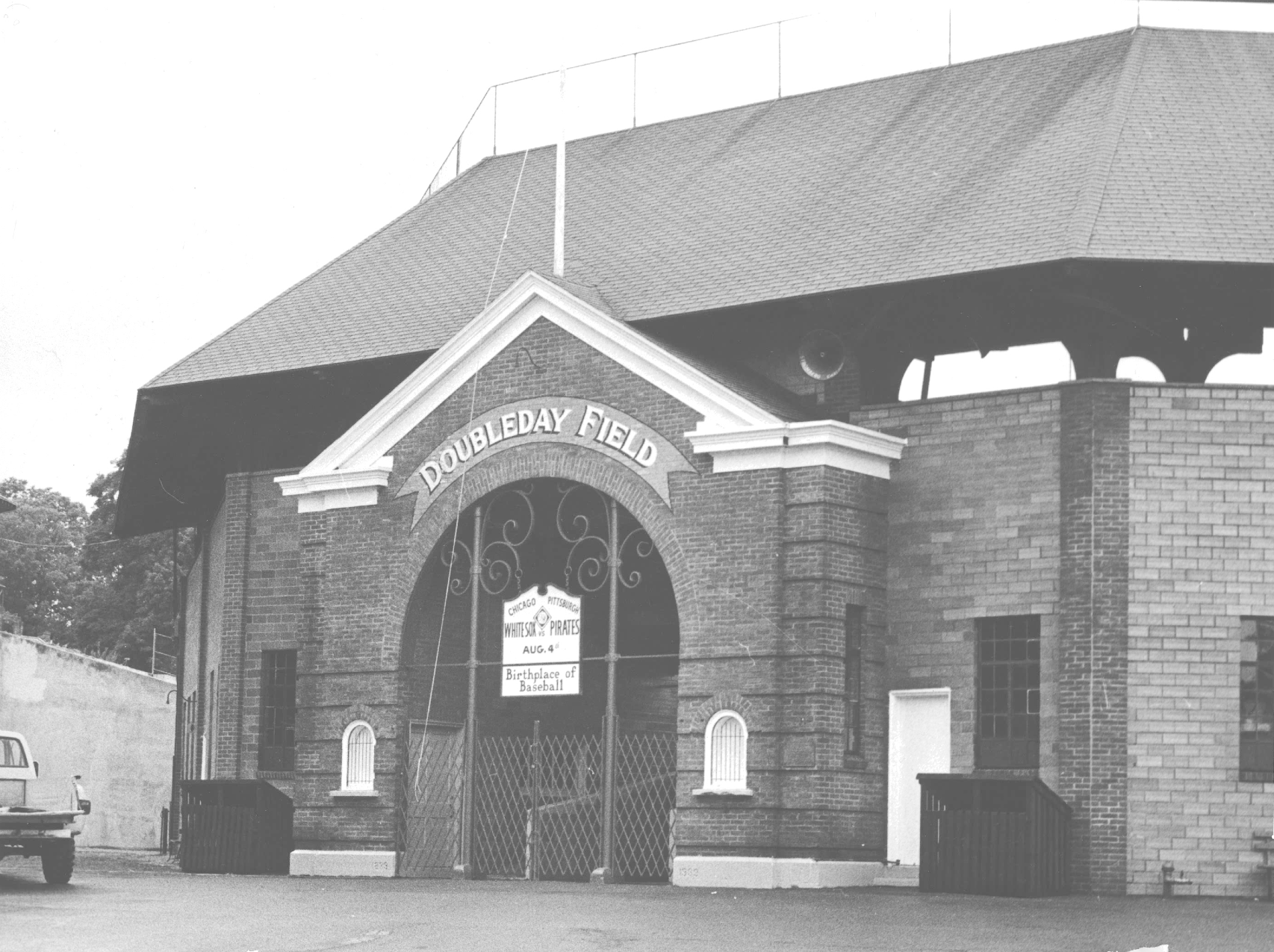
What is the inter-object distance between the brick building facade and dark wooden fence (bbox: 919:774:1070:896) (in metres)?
0.52

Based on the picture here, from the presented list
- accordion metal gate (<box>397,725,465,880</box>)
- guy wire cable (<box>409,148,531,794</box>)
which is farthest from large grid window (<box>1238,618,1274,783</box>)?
accordion metal gate (<box>397,725,465,880</box>)

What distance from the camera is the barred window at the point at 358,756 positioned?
2859 centimetres

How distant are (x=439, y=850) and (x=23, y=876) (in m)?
5.35

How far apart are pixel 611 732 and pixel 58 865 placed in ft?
22.3

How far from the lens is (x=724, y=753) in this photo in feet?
83.0

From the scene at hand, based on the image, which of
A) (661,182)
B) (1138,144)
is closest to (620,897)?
(1138,144)

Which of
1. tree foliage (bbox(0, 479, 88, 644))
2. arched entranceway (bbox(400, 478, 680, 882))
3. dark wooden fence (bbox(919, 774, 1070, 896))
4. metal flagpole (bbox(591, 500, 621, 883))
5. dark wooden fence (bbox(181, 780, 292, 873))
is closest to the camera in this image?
dark wooden fence (bbox(919, 774, 1070, 896))

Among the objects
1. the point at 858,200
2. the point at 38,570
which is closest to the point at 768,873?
the point at 858,200

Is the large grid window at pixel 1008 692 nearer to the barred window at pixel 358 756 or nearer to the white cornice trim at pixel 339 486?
the barred window at pixel 358 756

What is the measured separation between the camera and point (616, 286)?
29500 mm

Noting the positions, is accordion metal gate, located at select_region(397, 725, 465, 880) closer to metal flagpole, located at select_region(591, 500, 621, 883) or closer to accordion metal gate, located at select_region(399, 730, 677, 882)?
accordion metal gate, located at select_region(399, 730, 677, 882)

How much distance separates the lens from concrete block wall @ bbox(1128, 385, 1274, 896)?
24.3 meters

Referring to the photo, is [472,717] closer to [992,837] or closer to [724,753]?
[724,753]

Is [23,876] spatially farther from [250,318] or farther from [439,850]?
[250,318]
